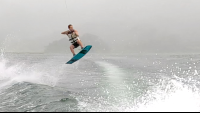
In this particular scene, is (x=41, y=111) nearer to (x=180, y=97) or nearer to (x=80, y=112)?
(x=80, y=112)

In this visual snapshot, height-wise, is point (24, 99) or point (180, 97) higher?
point (180, 97)

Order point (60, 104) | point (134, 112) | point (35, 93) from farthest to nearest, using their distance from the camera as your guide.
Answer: point (35, 93), point (60, 104), point (134, 112)

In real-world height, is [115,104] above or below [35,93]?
above

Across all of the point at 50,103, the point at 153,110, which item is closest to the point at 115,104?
the point at 153,110

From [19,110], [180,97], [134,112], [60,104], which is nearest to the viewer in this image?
[134,112]

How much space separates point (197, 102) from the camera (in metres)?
8.75

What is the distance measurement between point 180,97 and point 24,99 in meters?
8.47

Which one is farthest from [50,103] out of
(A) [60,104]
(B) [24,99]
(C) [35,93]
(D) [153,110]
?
(D) [153,110]

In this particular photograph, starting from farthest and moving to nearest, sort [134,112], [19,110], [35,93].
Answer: [35,93], [19,110], [134,112]

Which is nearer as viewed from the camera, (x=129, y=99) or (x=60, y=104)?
(x=60, y=104)

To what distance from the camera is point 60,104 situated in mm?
8750

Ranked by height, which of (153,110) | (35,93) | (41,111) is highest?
(153,110)

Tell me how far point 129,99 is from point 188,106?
296 cm

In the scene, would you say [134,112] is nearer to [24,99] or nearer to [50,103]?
[50,103]
